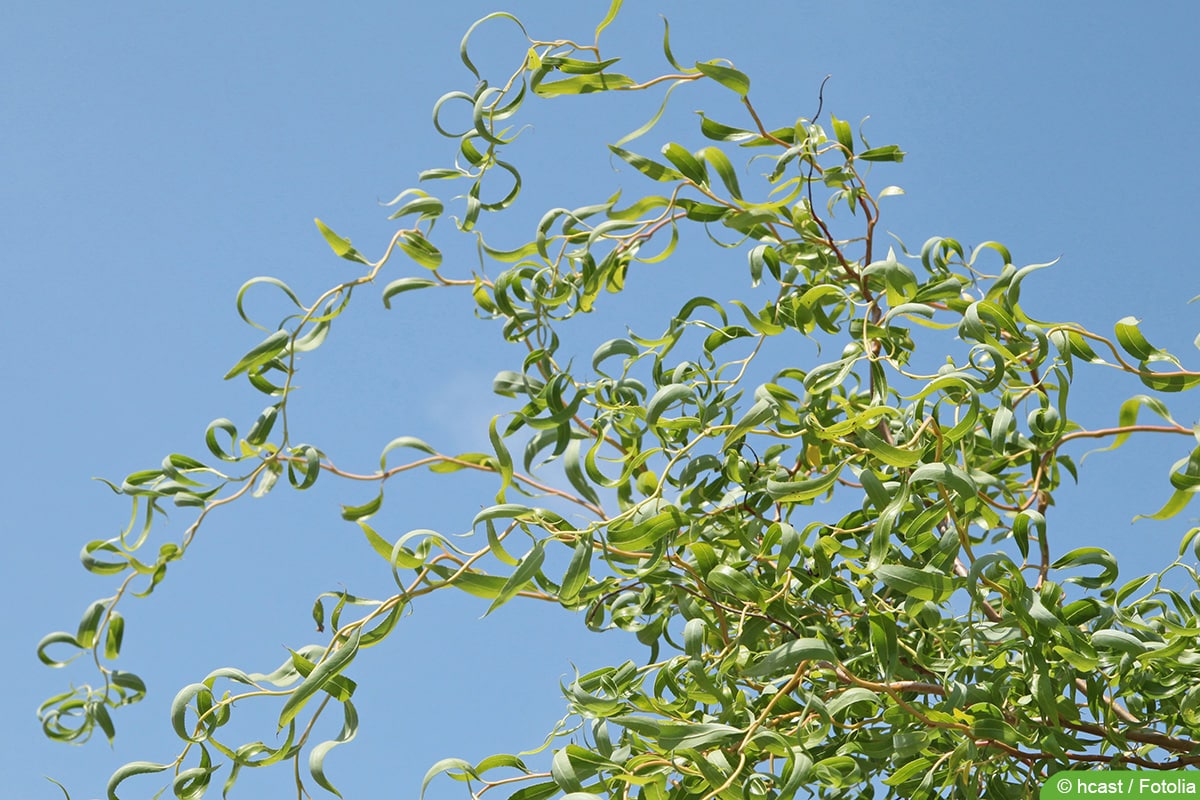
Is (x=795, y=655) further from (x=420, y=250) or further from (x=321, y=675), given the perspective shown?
(x=420, y=250)

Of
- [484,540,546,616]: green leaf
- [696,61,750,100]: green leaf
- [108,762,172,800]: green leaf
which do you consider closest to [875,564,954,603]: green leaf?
[484,540,546,616]: green leaf

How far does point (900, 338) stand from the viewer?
200cm

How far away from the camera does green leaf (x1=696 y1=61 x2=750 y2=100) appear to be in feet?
5.66

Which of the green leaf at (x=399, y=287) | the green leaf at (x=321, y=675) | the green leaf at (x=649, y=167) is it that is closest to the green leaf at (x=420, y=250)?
the green leaf at (x=399, y=287)

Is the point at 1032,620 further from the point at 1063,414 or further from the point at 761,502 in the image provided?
the point at 761,502

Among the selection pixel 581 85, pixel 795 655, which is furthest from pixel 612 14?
pixel 795 655

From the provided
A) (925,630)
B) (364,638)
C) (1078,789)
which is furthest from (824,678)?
(364,638)

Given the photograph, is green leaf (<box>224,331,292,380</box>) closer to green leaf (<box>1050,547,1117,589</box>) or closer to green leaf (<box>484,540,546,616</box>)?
green leaf (<box>484,540,546,616</box>)

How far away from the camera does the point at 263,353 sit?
5.49 ft

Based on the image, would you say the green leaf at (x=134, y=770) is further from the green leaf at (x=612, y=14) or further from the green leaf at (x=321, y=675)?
the green leaf at (x=612, y=14)

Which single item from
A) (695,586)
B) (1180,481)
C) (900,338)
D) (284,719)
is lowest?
(284,719)

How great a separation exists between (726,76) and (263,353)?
754 millimetres

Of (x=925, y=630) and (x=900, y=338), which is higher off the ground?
(x=900, y=338)

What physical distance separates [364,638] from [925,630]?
745 mm
